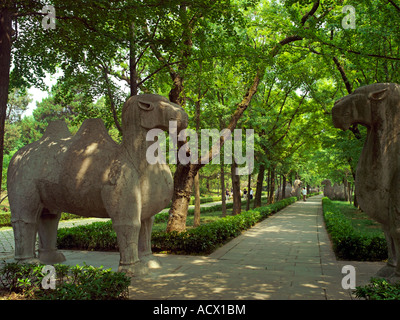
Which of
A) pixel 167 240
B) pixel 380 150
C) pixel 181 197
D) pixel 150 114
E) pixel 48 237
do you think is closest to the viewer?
pixel 380 150

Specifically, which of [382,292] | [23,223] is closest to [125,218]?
[23,223]

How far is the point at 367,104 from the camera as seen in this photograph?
16.7 feet

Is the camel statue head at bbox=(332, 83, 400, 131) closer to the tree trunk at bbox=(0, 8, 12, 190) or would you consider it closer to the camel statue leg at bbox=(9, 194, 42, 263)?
the camel statue leg at bbox=(9, 194, 42, 263)

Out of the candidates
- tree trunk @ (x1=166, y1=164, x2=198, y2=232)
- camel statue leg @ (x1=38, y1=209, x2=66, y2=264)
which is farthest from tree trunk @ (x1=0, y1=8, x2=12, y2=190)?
tree trunk @ (x1=166, y1=164, x2=198, y2=232)

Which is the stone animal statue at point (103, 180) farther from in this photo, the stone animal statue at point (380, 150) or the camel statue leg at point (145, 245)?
the stone animal statue at point (380, 150)

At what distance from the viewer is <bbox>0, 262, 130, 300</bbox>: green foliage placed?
3.87 metres

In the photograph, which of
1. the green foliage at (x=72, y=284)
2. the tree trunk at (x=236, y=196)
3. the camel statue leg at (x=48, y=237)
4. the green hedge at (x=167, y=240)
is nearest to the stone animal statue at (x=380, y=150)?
the green foliage at (x=72, y=284)

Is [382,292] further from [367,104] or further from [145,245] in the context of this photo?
[145,245]

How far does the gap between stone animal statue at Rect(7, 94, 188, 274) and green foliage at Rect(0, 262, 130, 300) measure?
89cm

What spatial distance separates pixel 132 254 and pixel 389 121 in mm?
4894

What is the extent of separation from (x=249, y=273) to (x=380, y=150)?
3.33 metres

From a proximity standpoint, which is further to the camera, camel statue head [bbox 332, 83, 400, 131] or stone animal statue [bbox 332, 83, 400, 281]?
camel statue head [bbox 332, 83, 400, 131]

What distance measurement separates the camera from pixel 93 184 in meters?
5.49
